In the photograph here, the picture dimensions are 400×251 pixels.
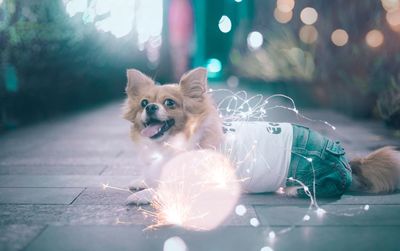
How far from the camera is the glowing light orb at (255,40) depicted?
14.6m

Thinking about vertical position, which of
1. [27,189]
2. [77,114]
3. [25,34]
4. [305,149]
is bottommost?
[77,114]

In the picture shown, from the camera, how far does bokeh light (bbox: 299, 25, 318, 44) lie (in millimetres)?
11519

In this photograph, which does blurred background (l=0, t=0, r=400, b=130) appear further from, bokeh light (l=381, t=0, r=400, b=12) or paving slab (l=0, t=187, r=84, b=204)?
paving slab (l=0, t=187, r=84, b=204)

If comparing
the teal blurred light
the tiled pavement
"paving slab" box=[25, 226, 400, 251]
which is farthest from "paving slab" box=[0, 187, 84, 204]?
the teal blurred light

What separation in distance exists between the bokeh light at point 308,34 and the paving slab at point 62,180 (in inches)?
330

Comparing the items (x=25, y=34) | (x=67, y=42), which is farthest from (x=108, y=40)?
(x=25, y=34)

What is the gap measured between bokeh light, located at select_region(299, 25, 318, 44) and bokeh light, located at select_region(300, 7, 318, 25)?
5.2 inches

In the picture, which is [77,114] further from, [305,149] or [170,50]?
[170,50]

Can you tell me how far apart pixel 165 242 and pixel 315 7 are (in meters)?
10.1

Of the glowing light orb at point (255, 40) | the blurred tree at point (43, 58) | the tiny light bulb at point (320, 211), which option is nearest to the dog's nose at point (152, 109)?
the tiny light bulb at point (320, 211)

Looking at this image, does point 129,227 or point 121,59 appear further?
point 121,59

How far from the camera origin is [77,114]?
10.1m

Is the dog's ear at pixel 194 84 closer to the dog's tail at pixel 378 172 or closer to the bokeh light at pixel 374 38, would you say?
the dog's tail at pixel 378 172

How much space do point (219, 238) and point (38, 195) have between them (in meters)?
1.74
